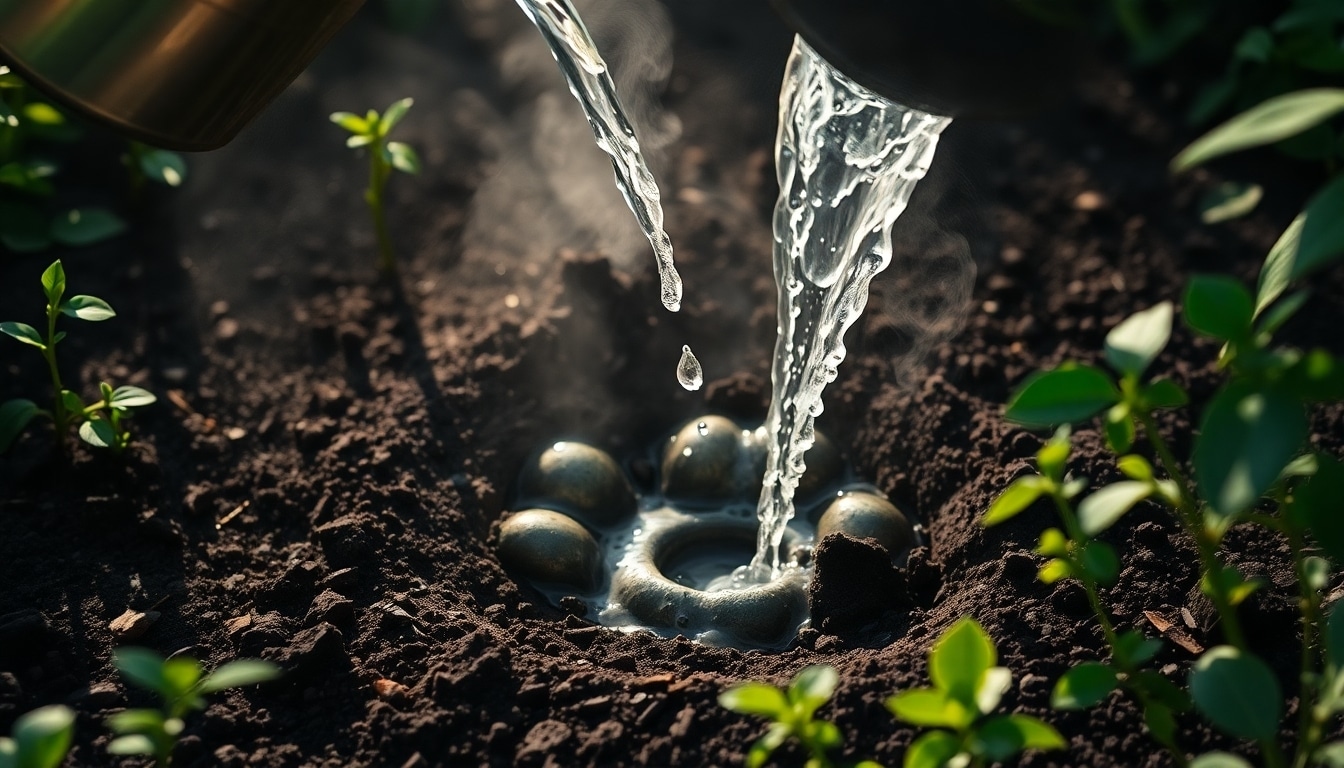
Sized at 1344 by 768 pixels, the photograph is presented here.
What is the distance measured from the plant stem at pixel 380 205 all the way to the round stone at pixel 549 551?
942mm

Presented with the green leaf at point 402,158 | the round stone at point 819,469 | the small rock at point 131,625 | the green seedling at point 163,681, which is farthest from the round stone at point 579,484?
the green seedling at point 163,681

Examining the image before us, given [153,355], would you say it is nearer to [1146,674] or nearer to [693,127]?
[693,127]

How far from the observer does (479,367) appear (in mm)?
3107

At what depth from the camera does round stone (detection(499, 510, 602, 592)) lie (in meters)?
2.66

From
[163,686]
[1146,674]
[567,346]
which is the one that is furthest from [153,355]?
[1146,674]

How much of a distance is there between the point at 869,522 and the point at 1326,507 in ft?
3.76

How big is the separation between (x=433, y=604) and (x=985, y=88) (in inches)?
53.3

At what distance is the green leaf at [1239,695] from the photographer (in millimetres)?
1522

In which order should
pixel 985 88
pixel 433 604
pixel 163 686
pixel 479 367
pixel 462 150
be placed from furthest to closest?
pixel 462 150
pixel 479 367
pixel 433 604
pixel 985 88
pixel 163 686

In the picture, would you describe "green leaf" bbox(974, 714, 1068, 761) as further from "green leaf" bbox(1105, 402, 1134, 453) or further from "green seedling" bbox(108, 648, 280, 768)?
"green seedling" bbox(108, 648, 280, 768)

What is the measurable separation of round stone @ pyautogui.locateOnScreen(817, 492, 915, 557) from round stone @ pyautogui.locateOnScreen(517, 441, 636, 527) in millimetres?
458

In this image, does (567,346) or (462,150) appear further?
(462,150)

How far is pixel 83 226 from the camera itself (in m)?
3.10

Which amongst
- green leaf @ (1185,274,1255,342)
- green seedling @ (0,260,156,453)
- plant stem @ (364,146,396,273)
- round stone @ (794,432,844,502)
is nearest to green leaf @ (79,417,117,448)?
green seedling @ (0,260,156,453)
